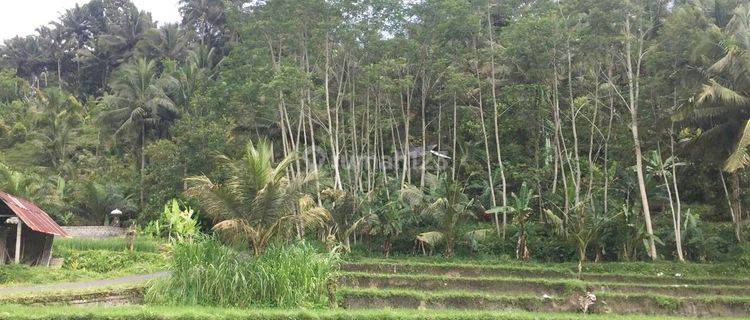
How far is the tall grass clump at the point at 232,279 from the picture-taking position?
1026cm

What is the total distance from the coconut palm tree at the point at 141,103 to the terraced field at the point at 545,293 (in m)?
19.9

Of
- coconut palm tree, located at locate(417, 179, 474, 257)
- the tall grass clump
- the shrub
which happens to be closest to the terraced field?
the tall grass clump

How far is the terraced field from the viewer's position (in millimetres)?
12102

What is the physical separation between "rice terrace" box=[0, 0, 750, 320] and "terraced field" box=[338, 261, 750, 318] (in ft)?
0.17

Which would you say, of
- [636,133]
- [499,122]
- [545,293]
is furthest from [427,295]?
[499,122]

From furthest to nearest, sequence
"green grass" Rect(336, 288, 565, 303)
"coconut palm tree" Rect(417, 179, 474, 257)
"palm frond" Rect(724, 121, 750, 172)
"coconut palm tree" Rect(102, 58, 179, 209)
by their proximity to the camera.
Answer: "coconut palm tree" Rect(102, 58, 179, 209), "coconut palm tree" Rect(417, 179, 474, 257), "palm frond" Rect(724, 121, 750, 172), "green grass" Rect(336, 288, 565, 303)

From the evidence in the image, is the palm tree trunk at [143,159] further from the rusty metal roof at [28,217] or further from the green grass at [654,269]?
the green grass at [654,269]

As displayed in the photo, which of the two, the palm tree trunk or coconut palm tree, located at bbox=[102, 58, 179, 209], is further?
coconut palm tree, located at bbox=[102, 58, 179, 209]

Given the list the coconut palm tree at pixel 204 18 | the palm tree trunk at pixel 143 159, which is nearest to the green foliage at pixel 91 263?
the palm tree trunk at pixel 143 159

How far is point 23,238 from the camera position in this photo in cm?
1612

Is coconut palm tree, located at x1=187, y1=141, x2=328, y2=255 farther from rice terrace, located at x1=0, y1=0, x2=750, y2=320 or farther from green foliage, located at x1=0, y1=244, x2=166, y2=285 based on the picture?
green foliage, located at x1=0, y1=244, x2=166, y2=285

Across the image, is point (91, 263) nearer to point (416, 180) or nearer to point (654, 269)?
point (416, 180)

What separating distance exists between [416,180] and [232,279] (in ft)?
58.7

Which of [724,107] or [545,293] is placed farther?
[724,107]
